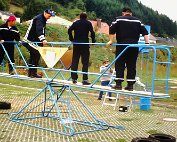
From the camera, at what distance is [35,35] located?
11.8 meters

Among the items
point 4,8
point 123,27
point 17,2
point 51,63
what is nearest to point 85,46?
point 51,63

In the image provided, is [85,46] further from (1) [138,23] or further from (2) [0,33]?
(2) [0,33]

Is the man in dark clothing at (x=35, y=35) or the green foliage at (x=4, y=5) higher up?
the green foliage at (x=4, y=5)

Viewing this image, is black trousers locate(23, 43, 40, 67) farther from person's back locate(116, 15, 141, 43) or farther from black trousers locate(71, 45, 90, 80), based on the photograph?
person's back locate(116, 15, 141, 43)

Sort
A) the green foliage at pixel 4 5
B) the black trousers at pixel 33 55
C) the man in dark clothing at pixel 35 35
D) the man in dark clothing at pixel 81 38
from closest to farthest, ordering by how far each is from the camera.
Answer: the man in dark clothing at pixel 81 38 < the man in dark clothing at pixel 35 35 < the black trousers at pixel 33 55 < the green foliage at pixel 4 5

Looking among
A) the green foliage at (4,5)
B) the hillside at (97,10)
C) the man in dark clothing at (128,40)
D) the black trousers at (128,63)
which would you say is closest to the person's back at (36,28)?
the man in dark clothing at (128,40)

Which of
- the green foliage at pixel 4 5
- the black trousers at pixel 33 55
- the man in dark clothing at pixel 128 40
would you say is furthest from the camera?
the green foliage at pixel 4 5

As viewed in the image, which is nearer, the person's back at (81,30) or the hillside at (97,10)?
the person's back at (81,30)

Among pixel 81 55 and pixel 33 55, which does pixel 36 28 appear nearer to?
pixel 33 55

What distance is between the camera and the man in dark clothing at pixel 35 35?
1105 centimetres

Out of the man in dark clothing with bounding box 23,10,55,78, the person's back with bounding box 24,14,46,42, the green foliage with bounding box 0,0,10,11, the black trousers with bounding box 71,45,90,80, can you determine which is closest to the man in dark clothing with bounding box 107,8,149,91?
the black trousers with bounding box 71,45,90,80

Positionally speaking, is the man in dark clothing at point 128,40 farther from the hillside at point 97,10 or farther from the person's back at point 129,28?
the hillside at point 97,10

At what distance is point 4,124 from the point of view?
10828 mm

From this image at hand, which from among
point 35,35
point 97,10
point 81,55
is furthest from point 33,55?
point 97,10
